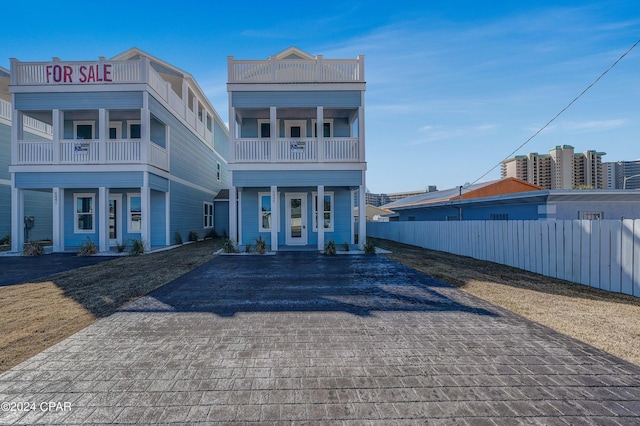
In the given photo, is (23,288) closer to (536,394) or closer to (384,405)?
(384,405)

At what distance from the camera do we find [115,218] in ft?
46.6

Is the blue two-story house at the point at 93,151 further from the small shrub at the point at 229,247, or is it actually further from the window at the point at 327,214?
the window at the point at 327,214

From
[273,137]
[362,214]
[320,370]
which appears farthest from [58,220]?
[320,370]

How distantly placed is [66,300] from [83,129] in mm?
12002

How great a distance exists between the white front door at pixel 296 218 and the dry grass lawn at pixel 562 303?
660 centimetres

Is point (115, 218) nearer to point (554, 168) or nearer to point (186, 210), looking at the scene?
point (186, 210)

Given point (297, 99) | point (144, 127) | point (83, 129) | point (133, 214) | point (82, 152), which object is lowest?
point (133, 214)

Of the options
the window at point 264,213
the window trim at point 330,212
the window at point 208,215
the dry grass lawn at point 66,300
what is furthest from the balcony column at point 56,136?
the window trim at point 330,212

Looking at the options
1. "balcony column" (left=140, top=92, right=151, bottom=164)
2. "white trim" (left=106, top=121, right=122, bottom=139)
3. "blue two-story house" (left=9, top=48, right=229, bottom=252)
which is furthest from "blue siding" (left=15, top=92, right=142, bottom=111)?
"white trim" (left=106, top=121, right=122, bottom=139)

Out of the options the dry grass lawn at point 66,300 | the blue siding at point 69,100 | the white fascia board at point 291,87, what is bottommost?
the dry grass lawn at point 66,300

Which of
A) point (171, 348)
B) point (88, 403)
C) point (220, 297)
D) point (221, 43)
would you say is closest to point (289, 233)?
point (220, 297)

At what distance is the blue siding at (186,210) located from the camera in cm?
1527

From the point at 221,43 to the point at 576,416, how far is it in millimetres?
16378

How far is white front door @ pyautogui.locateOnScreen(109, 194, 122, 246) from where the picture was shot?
1407 centimetres
